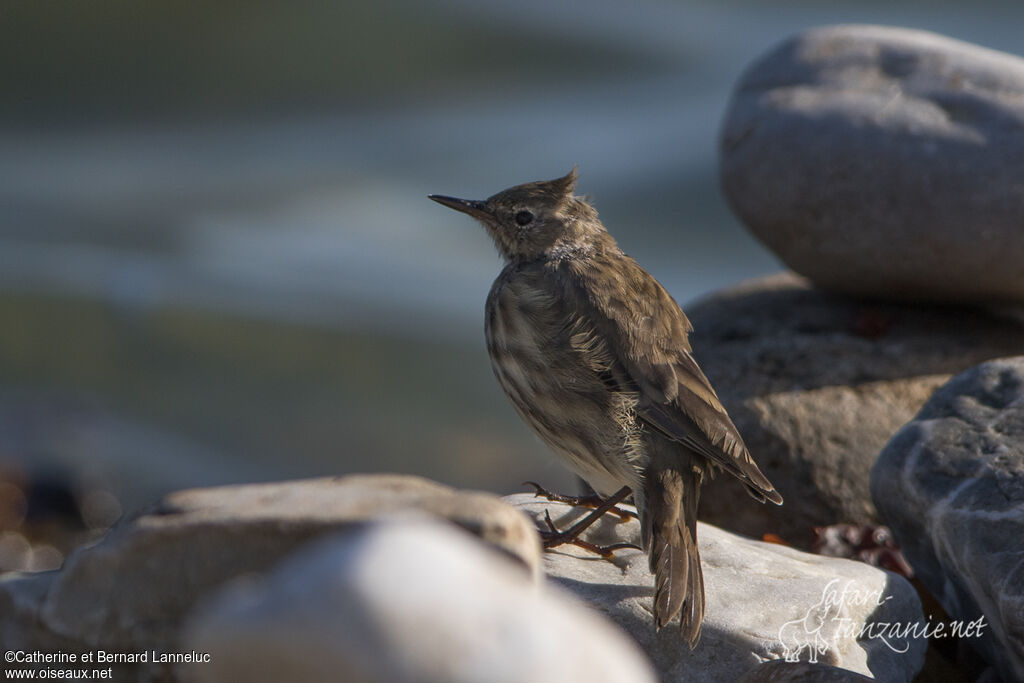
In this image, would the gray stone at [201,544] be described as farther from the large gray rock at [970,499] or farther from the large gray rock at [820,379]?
the large gray rock at [820,379]

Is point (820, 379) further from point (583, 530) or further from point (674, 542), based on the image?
point (674, 542)

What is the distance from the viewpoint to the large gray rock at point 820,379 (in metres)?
6.41

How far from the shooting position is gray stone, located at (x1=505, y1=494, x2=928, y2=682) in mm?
4211

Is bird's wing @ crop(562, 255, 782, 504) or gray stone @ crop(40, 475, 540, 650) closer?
gray stone @ crop(40, 475, 540, 650)

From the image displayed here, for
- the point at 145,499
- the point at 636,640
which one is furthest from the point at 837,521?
the point at 145,499

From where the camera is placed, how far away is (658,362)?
481 centimetres

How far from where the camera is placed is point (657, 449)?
4.68 m

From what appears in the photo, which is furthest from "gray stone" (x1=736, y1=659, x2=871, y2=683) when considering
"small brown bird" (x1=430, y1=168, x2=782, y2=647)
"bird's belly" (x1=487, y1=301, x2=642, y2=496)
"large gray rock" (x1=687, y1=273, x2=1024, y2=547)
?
"large gray rock" (x1=687, y1=273, x2=1024, y2=547)

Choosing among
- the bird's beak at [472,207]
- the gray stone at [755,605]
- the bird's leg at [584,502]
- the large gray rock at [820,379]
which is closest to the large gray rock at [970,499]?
the gray stone at [755,605]

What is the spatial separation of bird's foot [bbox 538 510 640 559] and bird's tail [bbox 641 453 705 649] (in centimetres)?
33

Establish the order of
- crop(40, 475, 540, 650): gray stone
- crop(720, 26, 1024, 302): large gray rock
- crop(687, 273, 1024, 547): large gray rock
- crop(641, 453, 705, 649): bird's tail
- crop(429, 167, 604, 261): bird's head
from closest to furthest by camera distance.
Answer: crop(40, 475, 540, 650): gray stone
crop(641, 453, 705, 649): bird's tail
crop(429, 167, 604, 261): bird's head
crop(687, 273, 1024, 547): large gray rock
crop(720, 26, 1024, 302): large gray rock

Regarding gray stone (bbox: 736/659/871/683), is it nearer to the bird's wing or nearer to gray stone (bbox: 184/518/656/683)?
the bird's wing

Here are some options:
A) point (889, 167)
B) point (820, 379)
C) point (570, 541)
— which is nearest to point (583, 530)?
point (570, 541)

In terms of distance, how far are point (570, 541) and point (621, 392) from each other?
2.09ft
